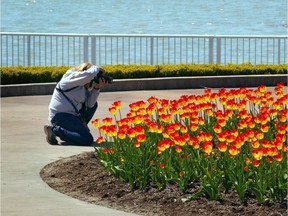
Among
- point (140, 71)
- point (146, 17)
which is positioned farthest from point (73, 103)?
point (146, 17)

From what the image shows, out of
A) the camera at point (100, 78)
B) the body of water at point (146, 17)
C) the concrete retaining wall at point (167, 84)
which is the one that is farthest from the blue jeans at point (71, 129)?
the body of water at point (146, 17)

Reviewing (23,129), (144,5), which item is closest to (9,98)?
(23,129)

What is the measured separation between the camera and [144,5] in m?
128

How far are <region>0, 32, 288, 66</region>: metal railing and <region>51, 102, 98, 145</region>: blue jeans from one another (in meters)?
9.38

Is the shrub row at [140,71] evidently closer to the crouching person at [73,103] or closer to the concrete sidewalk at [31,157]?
the concrete sidewalk at [31,157]

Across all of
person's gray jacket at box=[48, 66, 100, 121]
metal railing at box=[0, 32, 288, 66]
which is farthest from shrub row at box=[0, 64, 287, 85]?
person's gray jacket at box=[48, 66, 100, 121]

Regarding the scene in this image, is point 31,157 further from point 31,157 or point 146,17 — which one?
point 146,17

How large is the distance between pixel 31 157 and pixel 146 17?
328 ft

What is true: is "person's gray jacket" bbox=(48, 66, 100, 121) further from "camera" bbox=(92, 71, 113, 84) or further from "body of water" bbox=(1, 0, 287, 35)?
"body of water" bbox=(1, 0, 287, 35)

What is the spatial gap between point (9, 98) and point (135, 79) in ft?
9.34

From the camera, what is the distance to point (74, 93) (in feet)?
44.5

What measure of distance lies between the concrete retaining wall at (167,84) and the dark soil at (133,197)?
8336 mm

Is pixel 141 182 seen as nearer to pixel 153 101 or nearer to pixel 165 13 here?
pixel 153 101

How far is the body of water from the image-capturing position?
94250 millimetres
